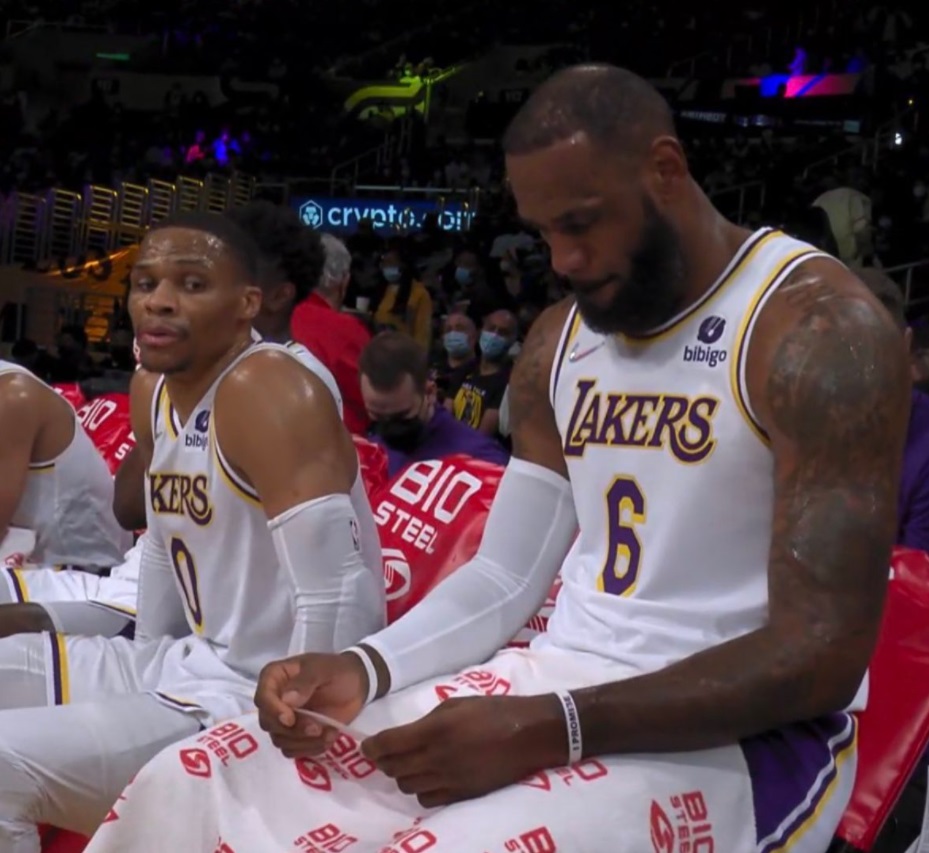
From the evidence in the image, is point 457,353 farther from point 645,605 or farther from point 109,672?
point 645,605

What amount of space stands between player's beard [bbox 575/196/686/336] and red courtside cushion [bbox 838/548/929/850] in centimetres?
58

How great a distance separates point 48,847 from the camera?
2404 millimetres

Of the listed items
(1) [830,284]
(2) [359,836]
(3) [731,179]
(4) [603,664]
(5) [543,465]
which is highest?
(3) [731,179]

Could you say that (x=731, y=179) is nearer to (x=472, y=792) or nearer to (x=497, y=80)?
(x=497, y=80)

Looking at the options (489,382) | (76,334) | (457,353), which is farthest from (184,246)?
(76,334)

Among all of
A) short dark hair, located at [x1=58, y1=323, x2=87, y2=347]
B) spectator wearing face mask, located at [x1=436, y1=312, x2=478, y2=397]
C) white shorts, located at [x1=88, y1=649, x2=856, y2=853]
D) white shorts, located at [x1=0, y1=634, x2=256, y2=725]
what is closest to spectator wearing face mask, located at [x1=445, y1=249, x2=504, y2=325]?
spectator wearing face mask, located at [x1=436, y1=312, x2=478, y2=397]

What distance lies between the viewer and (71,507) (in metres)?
3.74

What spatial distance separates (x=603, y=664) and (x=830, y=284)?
1.90 feet

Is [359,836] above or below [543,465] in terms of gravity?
below

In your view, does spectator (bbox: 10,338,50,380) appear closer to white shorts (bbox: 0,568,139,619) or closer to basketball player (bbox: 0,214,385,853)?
white shorts (bbox: 0,568,139,619)

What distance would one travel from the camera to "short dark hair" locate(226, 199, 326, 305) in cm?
343

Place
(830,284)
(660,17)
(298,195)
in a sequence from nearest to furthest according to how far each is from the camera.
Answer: (830,284), (298,195), (660,17)

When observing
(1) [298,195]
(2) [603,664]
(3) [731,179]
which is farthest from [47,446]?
(1) [298,195]

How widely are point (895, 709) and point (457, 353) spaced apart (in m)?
5.28
